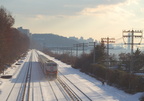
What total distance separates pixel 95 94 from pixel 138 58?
72.8 ft

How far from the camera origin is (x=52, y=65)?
37344 mm

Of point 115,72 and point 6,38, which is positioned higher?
point 6,38

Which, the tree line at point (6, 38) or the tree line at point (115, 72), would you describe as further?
the tree line at point (6, 38)

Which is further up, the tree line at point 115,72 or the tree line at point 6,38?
the tree line at point 6,38

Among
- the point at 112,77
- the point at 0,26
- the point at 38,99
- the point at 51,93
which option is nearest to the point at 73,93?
the point at 51,93

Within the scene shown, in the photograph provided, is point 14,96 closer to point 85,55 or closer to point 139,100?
point 139,100

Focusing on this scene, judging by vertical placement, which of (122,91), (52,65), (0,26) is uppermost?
(0,26)

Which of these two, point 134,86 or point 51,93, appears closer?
point 51,93

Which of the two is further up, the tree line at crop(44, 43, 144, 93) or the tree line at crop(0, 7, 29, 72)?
the tree line at crop(0, 7, 29, 72)

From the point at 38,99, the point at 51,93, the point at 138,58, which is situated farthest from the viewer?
the point at 138,58

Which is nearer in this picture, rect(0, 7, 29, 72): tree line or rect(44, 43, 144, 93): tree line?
rect(44, 43, 144, 93): tree line

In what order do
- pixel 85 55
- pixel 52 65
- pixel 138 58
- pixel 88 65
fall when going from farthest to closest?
1. pixel 85 55
2. pixel 88 65
3. pixel 138 58
4. pixel 52 65

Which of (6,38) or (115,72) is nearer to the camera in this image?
(115,72)

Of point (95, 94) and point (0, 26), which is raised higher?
point (0, 26)
